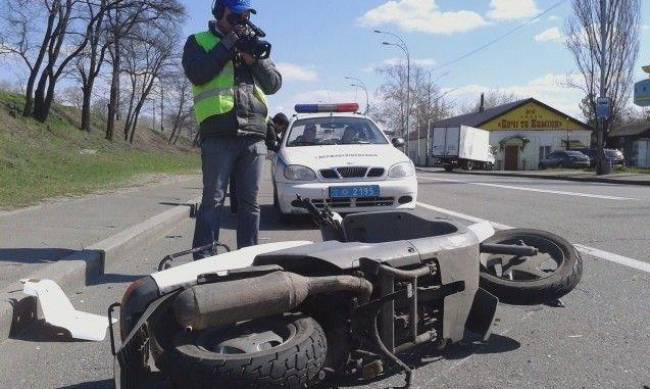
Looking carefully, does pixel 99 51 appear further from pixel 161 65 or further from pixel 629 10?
pixel 629 10

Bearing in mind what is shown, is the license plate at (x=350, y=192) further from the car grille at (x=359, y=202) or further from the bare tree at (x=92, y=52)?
the bare tree at (x=92, y=52)

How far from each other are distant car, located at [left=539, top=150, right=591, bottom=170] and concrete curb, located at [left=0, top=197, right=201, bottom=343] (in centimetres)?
4968

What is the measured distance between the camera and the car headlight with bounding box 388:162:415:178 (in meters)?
8.50

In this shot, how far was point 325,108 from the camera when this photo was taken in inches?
414

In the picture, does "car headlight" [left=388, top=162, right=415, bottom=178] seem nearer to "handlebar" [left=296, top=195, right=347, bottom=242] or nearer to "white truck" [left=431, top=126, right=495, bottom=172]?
"handlebar" [left=296, top=195, right=347, bottom=242]

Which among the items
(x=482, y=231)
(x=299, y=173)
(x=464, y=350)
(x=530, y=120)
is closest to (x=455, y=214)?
(x=299, y=173)

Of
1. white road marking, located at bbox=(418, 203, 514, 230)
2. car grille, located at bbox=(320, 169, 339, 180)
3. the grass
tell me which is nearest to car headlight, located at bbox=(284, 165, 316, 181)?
car grille, located at bbox=(320, 169, 339, 180)

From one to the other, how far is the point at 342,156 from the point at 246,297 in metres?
6.31

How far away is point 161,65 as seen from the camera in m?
58.8

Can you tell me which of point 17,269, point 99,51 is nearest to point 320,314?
point 17,269

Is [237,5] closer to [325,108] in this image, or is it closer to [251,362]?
[251,362]

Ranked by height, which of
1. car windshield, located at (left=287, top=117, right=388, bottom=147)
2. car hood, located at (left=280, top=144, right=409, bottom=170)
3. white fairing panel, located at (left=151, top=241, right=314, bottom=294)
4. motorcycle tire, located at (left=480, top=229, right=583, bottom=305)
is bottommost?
motorcycle tire, located at (left=480, top=229, right=583, bottom=305)

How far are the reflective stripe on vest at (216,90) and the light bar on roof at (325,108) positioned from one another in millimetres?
5670

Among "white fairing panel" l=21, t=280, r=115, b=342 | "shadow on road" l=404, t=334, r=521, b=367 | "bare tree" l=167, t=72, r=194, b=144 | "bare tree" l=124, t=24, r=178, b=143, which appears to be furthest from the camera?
"bare tree" l=167, t=72, r=194, b=144
